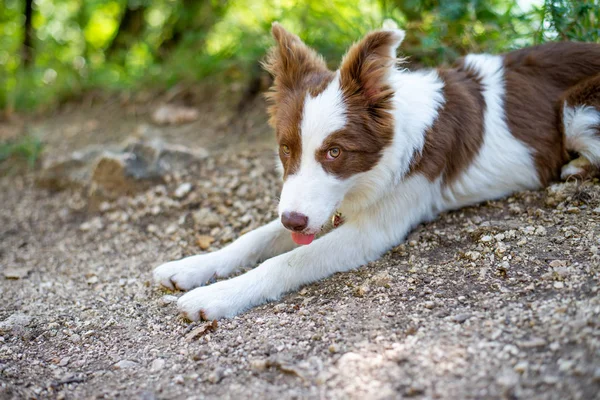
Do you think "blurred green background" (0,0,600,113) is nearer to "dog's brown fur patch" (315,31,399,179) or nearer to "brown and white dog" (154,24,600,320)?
"brown and white dog" (154,24,600,320)

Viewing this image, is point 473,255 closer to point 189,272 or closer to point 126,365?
point 189,272

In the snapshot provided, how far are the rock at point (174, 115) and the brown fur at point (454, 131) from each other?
3.69m

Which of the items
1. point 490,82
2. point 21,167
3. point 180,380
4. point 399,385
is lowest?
point 21,167

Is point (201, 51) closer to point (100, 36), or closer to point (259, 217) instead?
point (100, 36)

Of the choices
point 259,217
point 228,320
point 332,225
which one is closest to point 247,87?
point 259,217

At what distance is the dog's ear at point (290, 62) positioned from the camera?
3.79 meters

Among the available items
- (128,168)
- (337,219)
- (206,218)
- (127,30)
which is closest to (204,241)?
(206,218)

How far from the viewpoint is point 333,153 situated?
11.2 ft

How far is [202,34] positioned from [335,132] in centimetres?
490

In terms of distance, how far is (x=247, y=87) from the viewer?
673 centimetres

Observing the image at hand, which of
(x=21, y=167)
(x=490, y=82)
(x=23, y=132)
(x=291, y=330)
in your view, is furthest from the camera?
(x=23, y=132)

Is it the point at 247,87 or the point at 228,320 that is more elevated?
the point at 247,87

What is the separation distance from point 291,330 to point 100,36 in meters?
8.24

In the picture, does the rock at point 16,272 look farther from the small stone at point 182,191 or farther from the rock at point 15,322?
the small stone at point 182,191
